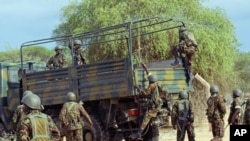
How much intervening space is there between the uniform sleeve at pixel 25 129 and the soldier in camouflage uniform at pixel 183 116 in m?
5.88

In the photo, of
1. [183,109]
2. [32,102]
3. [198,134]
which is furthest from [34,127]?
[198,134]

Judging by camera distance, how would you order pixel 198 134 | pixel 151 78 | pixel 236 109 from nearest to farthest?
pixel 151 78
pixel 236 109
pixel 198 134

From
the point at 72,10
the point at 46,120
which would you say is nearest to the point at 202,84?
the point at 72,10

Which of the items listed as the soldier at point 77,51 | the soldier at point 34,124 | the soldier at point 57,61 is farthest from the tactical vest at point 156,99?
the soldier at point 34,124

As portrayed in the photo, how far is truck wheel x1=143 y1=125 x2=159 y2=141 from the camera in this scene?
474 inches

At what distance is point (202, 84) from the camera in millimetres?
20797

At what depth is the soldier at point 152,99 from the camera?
445 inches

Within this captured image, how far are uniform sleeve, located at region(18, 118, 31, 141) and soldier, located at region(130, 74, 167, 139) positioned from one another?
4.89m

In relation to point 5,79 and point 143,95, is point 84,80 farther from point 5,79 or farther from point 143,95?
point 5,79

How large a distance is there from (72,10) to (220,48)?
7.04 metres

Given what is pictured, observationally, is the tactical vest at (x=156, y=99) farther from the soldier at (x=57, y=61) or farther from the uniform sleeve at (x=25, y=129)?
the uniform sleeve at (x=25, y=129)

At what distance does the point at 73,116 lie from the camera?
11164 millimetres

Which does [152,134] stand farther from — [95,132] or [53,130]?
[53,130]

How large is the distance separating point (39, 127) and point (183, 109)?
604 cm
